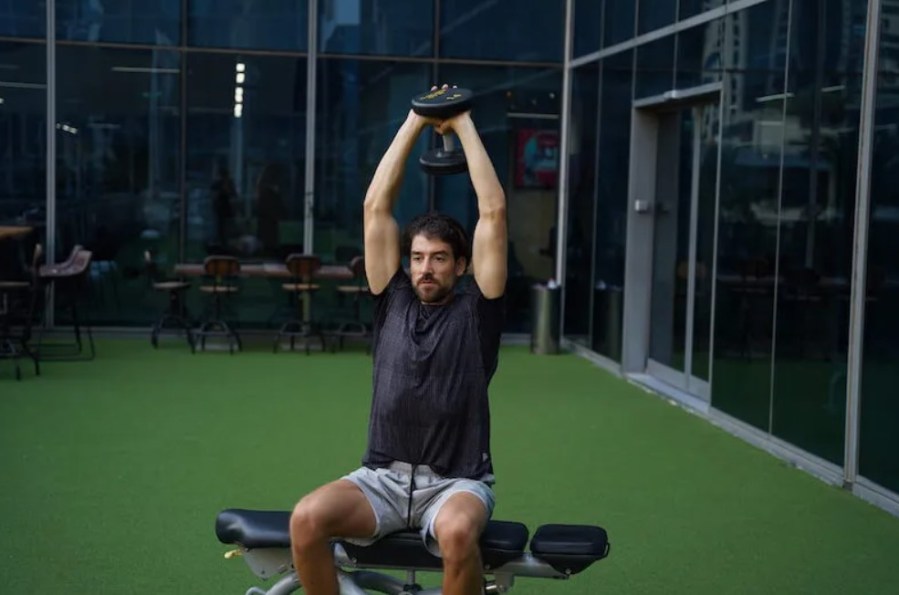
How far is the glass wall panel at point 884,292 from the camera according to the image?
254 inches

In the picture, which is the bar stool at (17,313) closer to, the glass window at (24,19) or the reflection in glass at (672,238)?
the glass window at (24,19)

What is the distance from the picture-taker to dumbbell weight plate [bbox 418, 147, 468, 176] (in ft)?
13.1

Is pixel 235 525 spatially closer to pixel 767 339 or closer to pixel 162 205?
pixel 767 339

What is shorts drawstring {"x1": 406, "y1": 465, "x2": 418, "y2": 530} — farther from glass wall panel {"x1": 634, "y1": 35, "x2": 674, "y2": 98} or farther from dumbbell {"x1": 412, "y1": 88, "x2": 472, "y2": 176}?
glass wall panel {"x1": 634, "y1": 35, "x2": 674, "y2": 98}

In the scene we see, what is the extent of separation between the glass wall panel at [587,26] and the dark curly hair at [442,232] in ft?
28.3

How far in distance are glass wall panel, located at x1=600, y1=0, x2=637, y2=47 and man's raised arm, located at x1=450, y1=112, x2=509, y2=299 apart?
7.52m

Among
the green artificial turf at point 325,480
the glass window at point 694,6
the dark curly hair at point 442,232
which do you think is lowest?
the green artificial turf at point 325,480

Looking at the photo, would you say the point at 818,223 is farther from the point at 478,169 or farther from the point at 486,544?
the point at 486,544

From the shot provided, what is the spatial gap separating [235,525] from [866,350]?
380cm

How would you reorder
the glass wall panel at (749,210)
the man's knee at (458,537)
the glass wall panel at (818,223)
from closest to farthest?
1. the man's knee at (458,537)
2. the glass wall panel at (818,223)
3. the glass wall panel at (749,210)

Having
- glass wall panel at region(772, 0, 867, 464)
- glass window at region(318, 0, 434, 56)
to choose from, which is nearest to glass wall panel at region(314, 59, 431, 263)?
glass window at region(318, 0, 434, 56)

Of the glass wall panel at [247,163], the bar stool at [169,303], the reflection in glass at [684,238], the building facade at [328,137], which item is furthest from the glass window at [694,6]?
the bar stool at [169,303]

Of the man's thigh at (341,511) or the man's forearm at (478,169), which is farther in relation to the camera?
the man's forearm at (478,169)

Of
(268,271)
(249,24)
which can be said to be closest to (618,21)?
(249,24)
